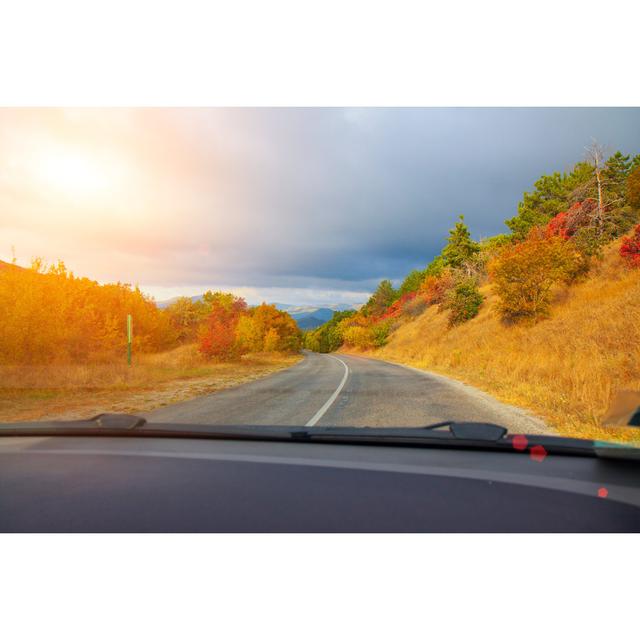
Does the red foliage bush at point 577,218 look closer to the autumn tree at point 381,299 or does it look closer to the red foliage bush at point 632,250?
the red foliage bush at point 632,250

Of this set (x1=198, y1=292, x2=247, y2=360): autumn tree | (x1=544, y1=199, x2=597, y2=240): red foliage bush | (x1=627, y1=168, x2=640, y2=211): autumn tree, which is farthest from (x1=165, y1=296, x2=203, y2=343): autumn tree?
(x1=627, y1=168, x2=640, y2=211): autumn tree

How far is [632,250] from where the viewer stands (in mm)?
18719

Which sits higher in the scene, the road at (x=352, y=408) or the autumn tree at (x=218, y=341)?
the autumn tree at (x=218, y=341)

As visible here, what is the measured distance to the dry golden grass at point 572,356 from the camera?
24.2 feet

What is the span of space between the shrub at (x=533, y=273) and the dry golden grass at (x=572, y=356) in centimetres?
88

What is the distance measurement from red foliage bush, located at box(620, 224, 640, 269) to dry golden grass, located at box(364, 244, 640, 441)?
523 millimetres

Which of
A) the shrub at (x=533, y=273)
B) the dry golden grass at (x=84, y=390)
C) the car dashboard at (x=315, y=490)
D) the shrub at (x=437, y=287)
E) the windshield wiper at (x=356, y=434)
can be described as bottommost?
the dry golden grass at (x=84, y=390)

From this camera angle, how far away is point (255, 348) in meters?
38.8

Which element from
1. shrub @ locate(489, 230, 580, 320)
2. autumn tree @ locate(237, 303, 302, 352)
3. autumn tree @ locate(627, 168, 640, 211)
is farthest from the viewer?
autumn tree @ locate(237, 303, 302, 352)

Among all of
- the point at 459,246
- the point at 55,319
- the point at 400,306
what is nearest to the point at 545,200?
the point at 459,246

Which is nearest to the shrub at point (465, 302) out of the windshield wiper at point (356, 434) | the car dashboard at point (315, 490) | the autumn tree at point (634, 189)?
the autumn tree at point (634, 189)

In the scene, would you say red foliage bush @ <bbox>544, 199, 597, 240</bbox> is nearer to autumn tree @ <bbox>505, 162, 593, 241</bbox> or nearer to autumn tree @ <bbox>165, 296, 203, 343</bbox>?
autumn tree @ <bbox>505, 162, 593, 241</bbox>

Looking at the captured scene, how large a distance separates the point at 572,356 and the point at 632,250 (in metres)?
11.3

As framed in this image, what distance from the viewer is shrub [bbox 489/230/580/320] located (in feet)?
67.9
